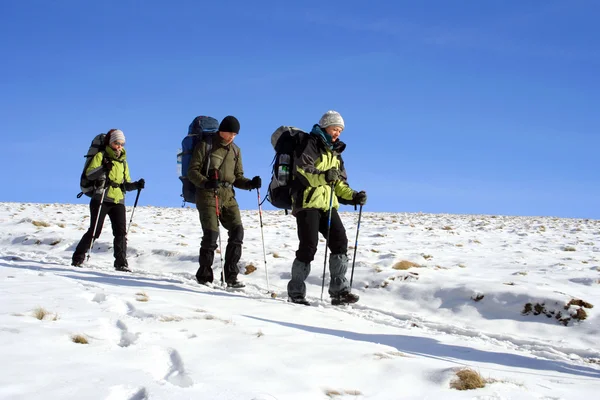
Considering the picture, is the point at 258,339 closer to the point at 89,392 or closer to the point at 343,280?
the point at 89,392

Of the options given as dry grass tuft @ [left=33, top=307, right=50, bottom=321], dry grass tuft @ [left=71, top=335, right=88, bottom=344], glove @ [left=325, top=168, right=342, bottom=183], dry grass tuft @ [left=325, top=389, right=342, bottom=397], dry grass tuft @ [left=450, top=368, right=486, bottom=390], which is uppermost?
glove @ [left=325, top=168, right=342, bottom=183]

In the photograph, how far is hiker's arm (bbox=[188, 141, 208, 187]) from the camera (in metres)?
7.78

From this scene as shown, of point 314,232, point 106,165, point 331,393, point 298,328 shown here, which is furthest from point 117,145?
point 331,393

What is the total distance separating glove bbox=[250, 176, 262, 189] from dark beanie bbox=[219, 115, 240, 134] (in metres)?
0.90

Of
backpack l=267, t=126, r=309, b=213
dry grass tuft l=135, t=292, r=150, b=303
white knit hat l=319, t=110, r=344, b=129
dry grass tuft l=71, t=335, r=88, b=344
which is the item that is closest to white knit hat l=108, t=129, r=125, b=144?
backpack l=267, t=126, r=309, b=213

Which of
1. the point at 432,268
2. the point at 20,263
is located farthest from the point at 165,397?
the point at 20,263

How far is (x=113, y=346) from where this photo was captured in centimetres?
393

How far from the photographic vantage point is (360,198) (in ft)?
25.3

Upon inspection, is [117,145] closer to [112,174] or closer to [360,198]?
[112,174]

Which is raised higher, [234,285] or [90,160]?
[90,160]

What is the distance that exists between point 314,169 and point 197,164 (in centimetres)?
201

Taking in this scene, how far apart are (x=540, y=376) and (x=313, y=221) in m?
3.58

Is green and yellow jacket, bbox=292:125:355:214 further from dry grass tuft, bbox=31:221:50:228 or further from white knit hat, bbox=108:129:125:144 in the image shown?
dry grass tuft, bbox=31:221:50:228

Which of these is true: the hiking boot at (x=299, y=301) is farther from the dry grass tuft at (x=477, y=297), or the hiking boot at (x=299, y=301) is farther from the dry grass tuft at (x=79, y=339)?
the dry grass tuft at (x=79, y=339)
